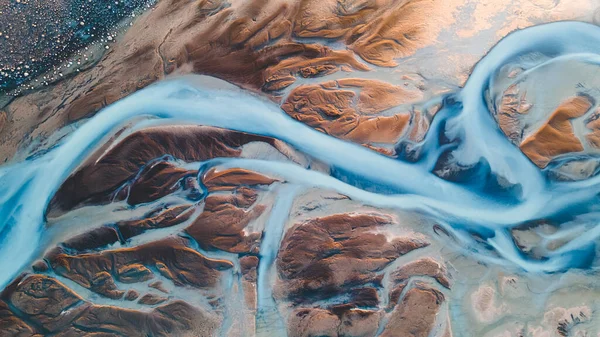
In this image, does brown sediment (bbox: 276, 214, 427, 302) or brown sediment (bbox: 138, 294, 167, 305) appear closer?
brown sediment (bbox: 276, 214, 427, 302)

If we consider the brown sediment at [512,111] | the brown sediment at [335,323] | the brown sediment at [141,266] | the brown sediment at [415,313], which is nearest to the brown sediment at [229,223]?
the brown sediment at [141,266]

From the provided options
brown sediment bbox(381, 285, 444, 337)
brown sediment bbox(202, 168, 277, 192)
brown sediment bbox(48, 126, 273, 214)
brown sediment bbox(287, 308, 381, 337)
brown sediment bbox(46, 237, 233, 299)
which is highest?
brown sediment bbox(48, 126, 273, 214)

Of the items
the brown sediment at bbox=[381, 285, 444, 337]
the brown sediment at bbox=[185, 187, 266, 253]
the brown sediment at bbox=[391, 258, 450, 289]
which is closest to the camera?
the brown sediment at bbox=[381, 285, 444, 337]

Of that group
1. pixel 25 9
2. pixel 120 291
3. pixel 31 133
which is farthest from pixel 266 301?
pixel 25 9

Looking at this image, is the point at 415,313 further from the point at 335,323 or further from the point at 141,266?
the point at 141,266

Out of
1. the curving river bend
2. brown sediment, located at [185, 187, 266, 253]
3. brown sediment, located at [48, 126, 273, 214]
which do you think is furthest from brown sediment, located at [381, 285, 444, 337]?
brown sediment, located at [48, 126, 273, 214]

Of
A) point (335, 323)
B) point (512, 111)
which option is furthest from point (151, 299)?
point (512, 111)

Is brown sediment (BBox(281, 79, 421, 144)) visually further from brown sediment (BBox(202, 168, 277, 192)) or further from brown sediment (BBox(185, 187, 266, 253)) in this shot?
brown sediment (BBox(185, 187, 266, 253))
